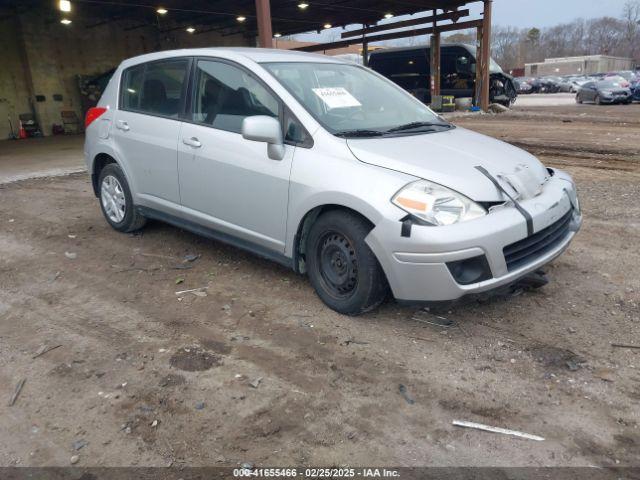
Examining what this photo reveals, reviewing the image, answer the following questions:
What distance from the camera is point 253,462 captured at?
7.59ft

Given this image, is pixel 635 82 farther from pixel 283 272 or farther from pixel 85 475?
pixel 85 475

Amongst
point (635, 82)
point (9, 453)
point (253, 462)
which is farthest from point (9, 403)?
point (635, 82)

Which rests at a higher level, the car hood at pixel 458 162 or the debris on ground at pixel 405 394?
the car hood at pixel 458 162

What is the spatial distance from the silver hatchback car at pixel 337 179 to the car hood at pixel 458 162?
13 millimetres

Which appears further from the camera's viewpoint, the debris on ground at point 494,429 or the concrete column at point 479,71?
the concrete column at point 479,71

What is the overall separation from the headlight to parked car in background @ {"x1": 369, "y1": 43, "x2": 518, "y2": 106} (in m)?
20.7

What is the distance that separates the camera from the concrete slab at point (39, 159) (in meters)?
9.75

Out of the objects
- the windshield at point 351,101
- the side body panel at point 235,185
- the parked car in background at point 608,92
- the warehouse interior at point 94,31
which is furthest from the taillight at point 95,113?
the parked car in background at point 608,92

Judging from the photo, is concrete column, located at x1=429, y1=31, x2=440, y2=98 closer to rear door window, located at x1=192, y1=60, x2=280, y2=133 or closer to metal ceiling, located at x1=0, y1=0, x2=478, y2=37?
metal ceiling, located at x1=0, y1=0, x2=478, y2=37

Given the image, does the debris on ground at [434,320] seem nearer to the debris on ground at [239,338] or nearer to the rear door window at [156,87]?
the debris on ground at [239,338]

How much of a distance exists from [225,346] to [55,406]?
0.99 metres

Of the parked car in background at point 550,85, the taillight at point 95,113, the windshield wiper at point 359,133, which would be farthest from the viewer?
the parked car in background at point 550,85

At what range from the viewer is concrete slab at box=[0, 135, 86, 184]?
32.0ft

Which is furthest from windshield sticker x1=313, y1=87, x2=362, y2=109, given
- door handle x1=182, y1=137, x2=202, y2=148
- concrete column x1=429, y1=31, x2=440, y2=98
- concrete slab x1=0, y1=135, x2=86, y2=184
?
concrete column x1=429, y1=31, x2=440, y2=98
